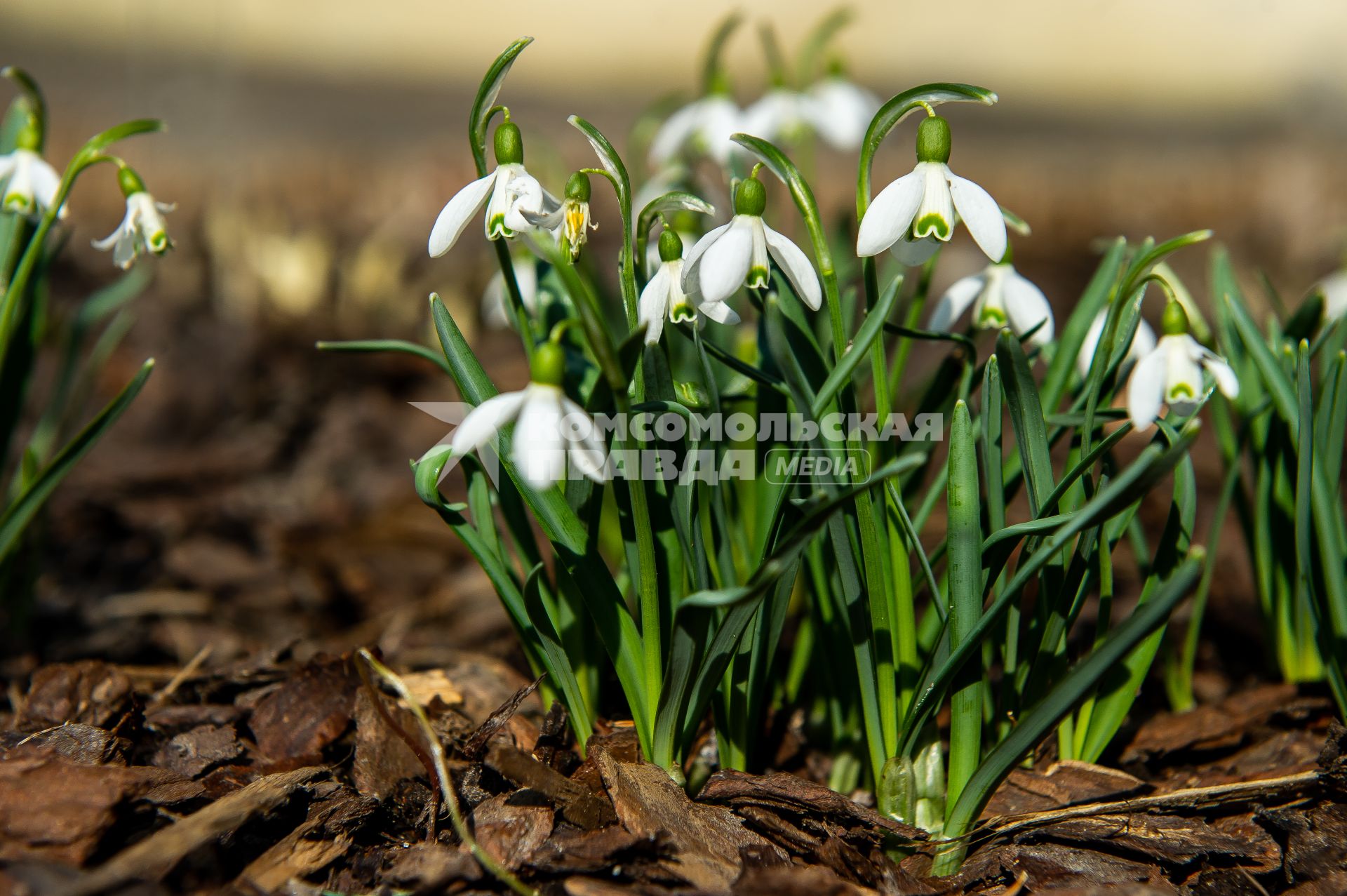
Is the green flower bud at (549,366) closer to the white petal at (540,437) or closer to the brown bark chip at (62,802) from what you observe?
the white petal at (540,437)

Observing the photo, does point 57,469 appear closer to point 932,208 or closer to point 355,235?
point 932,208

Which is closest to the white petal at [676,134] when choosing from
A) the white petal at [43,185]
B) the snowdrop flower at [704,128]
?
the snowdrop flower at [704,128]

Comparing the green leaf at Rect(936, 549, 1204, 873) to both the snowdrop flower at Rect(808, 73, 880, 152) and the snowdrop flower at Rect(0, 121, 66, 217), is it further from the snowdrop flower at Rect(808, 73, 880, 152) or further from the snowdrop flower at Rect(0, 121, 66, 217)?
the snowdrop flower at Rect(808, 73, 880, 152)

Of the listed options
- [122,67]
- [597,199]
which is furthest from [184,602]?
[122,67]

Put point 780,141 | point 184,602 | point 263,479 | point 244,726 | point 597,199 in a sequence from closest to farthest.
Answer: point 244,726 → point 184,602 → point 780,141 → point 263,479 → point 597,199

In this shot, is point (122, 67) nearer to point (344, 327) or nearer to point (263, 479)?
point (344, 327)
